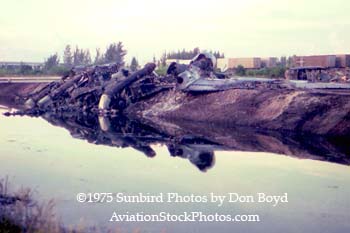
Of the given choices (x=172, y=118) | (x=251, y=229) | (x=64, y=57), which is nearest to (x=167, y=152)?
(x=251, y=229)

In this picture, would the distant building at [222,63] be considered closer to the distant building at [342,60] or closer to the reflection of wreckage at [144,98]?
the distant building at [342,60]

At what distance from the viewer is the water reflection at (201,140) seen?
62.2 ft

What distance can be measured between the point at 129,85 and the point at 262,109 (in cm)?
1061

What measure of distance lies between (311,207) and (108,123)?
19.2 meters

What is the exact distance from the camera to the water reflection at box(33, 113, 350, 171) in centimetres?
1897

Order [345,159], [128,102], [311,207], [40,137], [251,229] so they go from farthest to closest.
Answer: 1. [128,102]
2. [40,137]
3. [345,159]
4. [311,207]
5. [251,229]

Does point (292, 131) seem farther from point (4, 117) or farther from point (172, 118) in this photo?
point (4, 117)

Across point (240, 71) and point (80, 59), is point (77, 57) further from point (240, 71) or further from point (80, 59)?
point (240, 71)

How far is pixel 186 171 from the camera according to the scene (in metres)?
15.5

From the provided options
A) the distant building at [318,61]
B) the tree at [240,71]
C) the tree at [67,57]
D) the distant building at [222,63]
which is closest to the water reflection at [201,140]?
the distant building at [318,61]

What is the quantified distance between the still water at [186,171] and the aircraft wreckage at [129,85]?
737cm

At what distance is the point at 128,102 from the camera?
3628 cm

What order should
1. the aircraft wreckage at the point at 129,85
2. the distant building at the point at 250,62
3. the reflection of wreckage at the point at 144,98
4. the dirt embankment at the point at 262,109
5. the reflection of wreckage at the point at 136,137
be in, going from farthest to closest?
the distant building at the point at 250,62
the aircraft wreckage at the point at 129,85
the dirt embankment at the point at 262,109
the reflection of wreckage at the point at 144,98
the reflection of wreckage at the point at 136,137

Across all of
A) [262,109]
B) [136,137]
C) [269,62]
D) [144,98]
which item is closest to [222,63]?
[269,62]
